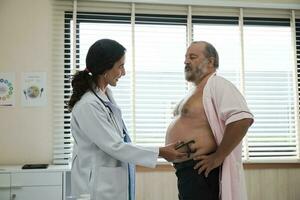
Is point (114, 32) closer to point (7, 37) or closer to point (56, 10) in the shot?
point (56, 10)

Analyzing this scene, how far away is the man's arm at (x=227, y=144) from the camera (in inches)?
69.3

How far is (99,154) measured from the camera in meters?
1.65

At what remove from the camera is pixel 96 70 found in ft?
5.58

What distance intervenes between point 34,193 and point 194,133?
139 centimetres

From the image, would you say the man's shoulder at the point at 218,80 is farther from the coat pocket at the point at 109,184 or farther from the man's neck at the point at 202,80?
the coat pocket at the point at 109,184

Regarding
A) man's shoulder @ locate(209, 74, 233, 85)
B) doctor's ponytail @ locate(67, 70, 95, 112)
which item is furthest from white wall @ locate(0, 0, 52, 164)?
man's shoulder @ locate(209, 74, 233, 85)

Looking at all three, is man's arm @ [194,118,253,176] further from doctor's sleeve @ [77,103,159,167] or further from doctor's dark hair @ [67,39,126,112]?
doctor's dark hair @ [67,39,126,112]

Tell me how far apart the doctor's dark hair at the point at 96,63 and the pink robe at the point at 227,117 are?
56 centimetres

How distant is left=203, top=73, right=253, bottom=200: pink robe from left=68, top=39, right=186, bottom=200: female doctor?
0.92 feet

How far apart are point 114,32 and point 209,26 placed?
0.91 metres

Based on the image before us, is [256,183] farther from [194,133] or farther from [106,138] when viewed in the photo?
[106,138]

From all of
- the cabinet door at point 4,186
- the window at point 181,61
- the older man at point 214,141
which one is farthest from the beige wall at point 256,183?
the older man at point 214,141

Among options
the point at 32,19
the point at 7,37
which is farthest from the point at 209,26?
the point at 7,37

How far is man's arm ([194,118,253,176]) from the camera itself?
5.78 ft
